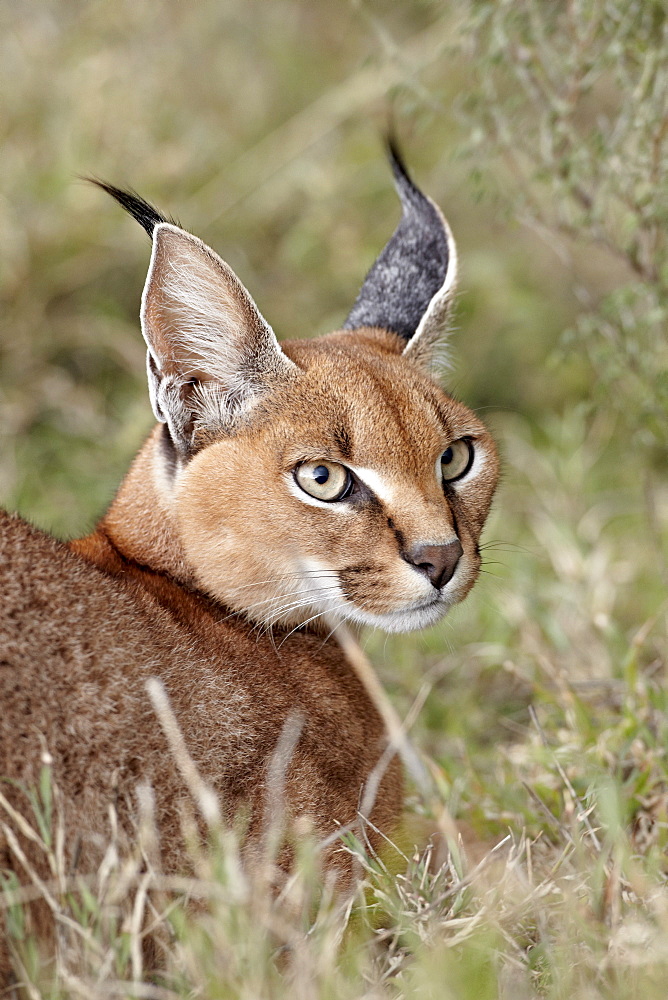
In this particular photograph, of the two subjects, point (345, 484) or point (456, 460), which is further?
point (456, 460)

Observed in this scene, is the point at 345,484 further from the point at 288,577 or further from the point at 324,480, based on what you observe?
the point at 288,577

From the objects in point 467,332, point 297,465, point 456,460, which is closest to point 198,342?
point 297,465

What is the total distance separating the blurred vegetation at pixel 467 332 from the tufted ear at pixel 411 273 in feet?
1.21

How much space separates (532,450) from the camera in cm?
681

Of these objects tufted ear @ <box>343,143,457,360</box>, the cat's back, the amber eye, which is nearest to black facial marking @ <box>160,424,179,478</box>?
the cat's back

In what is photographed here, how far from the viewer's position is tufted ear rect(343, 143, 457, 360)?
397cm

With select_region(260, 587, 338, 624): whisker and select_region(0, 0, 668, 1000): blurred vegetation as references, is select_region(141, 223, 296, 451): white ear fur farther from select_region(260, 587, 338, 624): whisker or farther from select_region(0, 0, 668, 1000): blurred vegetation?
select_region(0, 0, 668, 1000): blurred vegetation

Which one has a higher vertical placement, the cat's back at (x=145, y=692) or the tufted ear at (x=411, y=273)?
the tufted ear at (x=411, y=273)

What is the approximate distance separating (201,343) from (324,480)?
1.85ft

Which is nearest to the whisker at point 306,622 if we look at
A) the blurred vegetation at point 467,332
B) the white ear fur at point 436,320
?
the blurred vegetation at point 467,332

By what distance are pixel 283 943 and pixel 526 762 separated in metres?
1.73

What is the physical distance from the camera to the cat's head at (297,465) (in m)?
3.12

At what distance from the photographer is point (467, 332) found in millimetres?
7875

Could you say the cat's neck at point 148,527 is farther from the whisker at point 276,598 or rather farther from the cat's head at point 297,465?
the whisker at point 276,598
